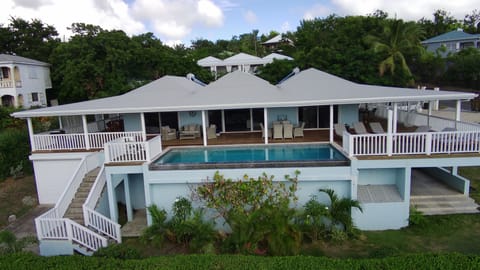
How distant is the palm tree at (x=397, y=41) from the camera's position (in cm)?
2695

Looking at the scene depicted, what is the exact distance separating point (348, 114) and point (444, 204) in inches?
246

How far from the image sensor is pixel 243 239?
8.42m

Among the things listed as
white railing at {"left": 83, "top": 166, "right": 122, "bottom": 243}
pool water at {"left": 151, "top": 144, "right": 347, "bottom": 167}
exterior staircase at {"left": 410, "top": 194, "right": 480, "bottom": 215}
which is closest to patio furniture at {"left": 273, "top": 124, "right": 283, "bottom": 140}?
pool water at {"left": 151, "top": 144, "right": 347, "bottom": 167}

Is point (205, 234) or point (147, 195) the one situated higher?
point (147, 195)

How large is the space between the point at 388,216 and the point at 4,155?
19268 mm

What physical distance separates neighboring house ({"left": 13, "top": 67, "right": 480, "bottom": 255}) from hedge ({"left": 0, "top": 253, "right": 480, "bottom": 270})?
129 inches

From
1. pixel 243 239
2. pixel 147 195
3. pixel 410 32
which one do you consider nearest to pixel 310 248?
pixel 243 239

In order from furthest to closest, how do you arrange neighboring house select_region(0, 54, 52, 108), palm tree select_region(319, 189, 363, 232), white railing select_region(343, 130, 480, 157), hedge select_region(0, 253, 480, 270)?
neighboring house select_region(0, 54, 52, 108), white railing select_region(343, 130, 480, 157), palm tree select_region(319, 189, 363, 232), hedge select_region(0, 253, 480, 270)

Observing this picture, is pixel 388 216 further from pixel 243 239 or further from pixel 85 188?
pixel 85 188

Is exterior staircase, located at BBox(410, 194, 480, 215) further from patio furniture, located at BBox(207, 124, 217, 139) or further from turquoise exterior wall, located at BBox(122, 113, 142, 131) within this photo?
turquoise exterior wall, located at BBox(122, 113, 142, 131)

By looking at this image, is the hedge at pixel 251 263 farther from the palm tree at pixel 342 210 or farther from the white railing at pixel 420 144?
the white railing at pixel 420 144

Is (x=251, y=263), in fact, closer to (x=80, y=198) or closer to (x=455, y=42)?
(x=80, y=198)

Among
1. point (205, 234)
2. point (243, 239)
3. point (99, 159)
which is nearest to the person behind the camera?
point (243, 239)

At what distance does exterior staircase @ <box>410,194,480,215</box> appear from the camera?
10.8 meters
